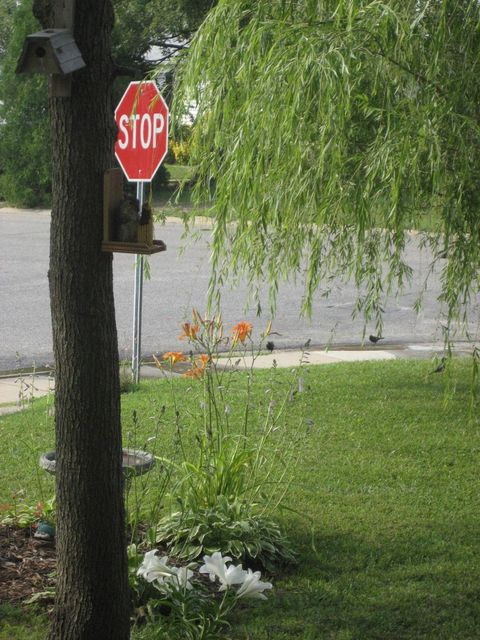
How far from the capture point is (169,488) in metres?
5.50

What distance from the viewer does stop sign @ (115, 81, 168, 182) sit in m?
7.53

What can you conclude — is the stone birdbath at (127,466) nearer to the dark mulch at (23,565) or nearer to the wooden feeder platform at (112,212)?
the dark mulch at (23,565)

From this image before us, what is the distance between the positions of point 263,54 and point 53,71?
174 centimetres

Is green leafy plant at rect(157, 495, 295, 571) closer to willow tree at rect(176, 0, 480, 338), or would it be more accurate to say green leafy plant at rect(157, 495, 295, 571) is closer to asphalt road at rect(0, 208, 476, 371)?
willow tree at rect(176, 0, 480, 338)

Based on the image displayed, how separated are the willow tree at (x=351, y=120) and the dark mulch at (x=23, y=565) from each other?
5.22ft

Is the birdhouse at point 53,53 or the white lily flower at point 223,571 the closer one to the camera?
the birdhouse at point 53,53

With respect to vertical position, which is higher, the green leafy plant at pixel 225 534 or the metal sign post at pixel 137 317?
the metal sign post at pixel 137 317

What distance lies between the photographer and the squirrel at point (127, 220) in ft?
12.1

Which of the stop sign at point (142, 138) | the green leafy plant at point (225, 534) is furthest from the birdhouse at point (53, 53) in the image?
the stop sign at point (142, 138)

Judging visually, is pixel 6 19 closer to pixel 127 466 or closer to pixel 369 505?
pixel 369 505

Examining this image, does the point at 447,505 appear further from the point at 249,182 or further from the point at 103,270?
the point at 103,270

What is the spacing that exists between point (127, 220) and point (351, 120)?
151 centimetres

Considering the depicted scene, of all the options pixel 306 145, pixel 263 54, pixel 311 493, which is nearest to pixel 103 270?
pixel 306 145

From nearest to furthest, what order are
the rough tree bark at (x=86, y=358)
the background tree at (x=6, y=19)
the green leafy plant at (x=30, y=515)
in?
the rough tree bark at (x=86, y=358)
the green leafy plant at (x=30, y=515)
the background tree at (x=6, y=19)
